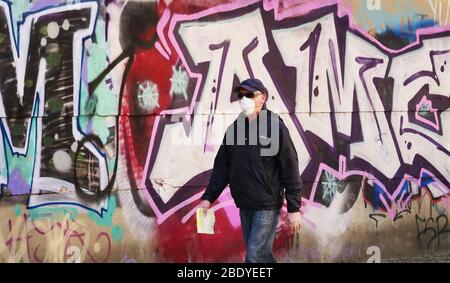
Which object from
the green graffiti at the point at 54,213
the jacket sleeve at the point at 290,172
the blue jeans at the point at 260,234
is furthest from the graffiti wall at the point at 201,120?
the jacket sleeve at the point at 290,172

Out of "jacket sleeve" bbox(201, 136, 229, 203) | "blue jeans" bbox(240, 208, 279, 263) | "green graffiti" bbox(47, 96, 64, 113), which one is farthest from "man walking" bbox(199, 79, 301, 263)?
"green graffiti" bbox(47, 96, 64, 113)

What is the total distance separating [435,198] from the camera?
924cm

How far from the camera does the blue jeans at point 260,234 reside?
6.55 meters

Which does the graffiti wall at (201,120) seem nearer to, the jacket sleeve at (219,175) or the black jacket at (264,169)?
the jacket sleeve at (219,175)

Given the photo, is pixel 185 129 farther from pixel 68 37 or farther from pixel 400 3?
pixel 400 3

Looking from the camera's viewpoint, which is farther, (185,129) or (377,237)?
(377,237)

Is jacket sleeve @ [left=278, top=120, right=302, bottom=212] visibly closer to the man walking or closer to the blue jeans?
the man walking

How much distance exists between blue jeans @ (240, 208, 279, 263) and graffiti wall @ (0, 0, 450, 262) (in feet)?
→ 6.42

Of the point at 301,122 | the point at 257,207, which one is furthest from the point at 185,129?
the point at 257,207

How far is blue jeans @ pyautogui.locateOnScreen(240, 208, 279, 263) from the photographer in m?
6.55

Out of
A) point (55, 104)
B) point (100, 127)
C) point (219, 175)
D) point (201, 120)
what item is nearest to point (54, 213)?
point (100, 127)
